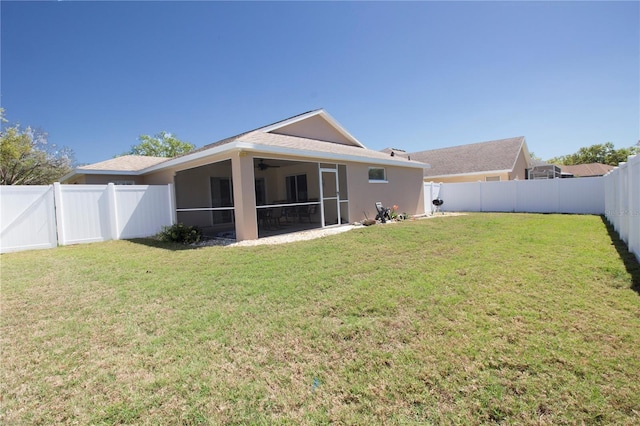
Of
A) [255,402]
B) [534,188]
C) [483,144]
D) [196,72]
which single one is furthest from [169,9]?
[483,144]

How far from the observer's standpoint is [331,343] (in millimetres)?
3080

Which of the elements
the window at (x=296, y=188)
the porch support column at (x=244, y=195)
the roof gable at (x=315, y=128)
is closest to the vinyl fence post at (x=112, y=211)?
the porch support column at (x=244, y=195)

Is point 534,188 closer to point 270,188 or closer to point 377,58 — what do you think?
point 377,58

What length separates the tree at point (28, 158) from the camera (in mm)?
22188

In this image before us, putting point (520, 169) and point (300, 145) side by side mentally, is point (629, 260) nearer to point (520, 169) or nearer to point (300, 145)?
point (300, 145)

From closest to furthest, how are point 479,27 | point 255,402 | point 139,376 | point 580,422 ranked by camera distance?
point 580,422, point 255,402, point 139,376, point 479,27

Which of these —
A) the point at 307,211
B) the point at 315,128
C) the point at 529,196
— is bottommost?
the point at 307,211

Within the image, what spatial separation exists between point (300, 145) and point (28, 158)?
26953 mm

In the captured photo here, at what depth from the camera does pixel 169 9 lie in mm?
11867

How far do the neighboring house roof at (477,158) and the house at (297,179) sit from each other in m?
8.24

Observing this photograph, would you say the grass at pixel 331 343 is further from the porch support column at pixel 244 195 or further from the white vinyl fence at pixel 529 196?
the white vinyl fence at pixel 529 196

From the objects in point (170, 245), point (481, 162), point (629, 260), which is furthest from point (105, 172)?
point (481, 162)

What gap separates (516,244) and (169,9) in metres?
14.6

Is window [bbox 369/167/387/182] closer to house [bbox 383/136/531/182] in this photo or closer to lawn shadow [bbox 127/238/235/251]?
house [bbox 383/136/531/182]
